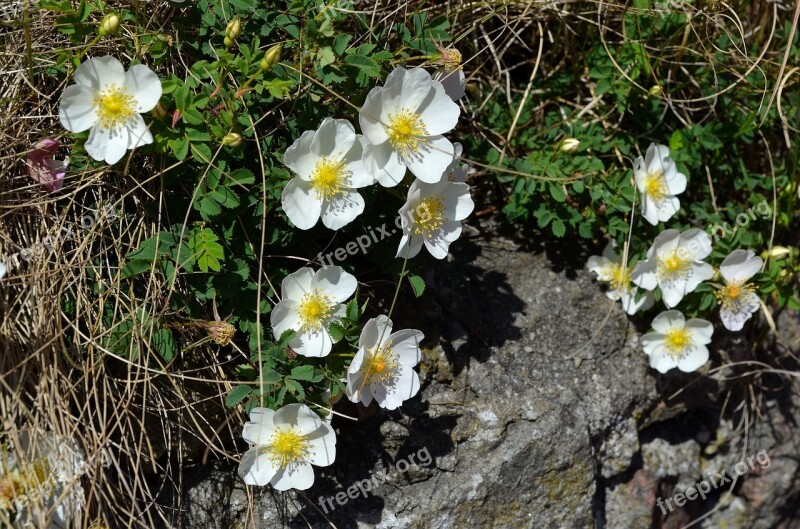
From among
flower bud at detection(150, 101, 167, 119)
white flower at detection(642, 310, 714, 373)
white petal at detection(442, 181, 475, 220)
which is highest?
flower bud at detection(150, 101, 167, 119)

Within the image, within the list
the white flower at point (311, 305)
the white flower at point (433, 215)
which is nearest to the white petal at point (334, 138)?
the white flower at point (433, 215)

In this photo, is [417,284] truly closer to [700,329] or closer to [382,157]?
[382,157]

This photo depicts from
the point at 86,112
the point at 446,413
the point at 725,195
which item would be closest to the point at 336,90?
the point at 86,112

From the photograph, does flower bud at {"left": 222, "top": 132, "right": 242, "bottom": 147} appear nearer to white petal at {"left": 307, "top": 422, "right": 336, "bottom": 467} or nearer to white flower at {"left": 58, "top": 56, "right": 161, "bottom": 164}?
white flower at {"left": 58, "top": 56, "right": 161, "bottom": 164}

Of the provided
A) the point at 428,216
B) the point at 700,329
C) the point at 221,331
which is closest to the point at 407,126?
the point at 428,216

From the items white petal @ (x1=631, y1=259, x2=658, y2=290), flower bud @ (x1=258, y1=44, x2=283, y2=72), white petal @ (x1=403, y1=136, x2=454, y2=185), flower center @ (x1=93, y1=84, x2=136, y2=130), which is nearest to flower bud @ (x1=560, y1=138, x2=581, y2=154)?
white petal @ (x1=631, y1=259, x2=658, y2=290)

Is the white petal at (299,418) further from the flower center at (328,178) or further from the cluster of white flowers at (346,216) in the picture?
the flower center at (328,178)

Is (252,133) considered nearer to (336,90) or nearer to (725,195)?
(336,90)

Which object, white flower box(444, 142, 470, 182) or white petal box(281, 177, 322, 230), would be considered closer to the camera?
white petal box(281, 177, 322, 230)

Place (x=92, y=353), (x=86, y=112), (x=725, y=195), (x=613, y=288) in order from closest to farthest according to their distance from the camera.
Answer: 1. (x=86, y=112)
2. (x=92, y=353)
3. (x=613, y=288)
4. (x=725, y=195)
